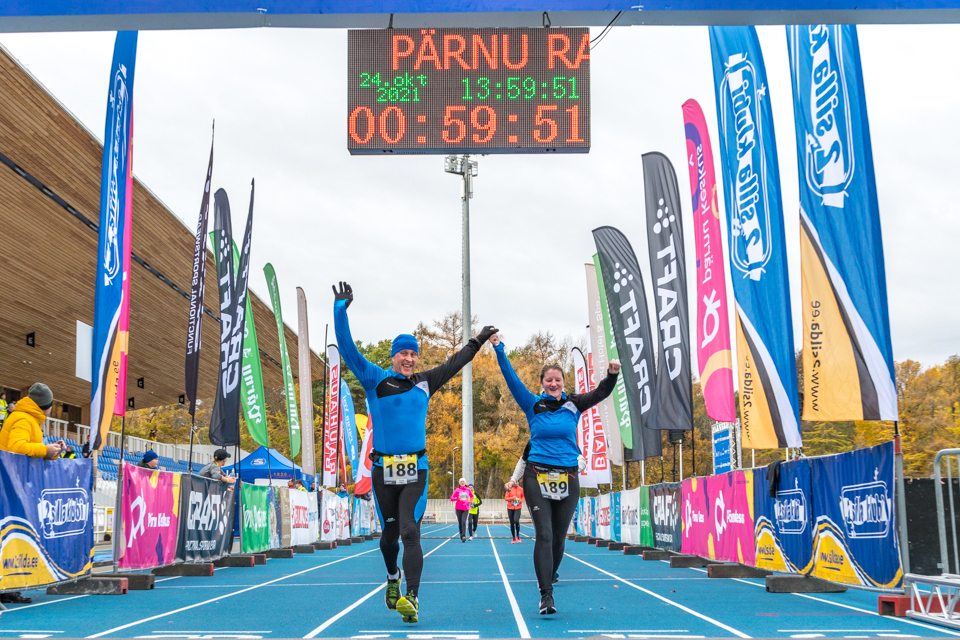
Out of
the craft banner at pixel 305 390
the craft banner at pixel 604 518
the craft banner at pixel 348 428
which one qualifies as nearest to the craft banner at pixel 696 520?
the craft banner at pixel 604 518

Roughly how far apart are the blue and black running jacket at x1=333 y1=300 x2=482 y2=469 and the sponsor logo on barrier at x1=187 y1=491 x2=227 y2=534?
20.4 ft

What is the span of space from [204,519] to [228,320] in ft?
9.89

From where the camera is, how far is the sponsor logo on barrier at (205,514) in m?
11.3

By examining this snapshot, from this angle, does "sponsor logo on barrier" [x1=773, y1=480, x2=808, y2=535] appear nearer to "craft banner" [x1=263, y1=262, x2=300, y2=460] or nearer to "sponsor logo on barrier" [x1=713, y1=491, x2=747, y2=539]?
"sponsor logo on barrier" [x1=713, y1=491, x2=747, y2=539]

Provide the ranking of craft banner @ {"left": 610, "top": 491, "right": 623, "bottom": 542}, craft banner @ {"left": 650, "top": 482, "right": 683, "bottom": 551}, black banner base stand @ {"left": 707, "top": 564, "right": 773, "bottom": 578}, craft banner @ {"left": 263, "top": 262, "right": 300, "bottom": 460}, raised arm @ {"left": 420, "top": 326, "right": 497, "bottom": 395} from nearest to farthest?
raised arm @ {"left": 420, "top": 326, "right": 497, "bottom": 395} < black banner base stand @ {"left": 707, "top": 564, "right": 773, "bottom": 578} < craft banner @ {"left": 650, "top": 482, "right": 683, "bottom": 551} < craft banner @ {"left": 610, "top": 491, "right": 623, "bottom": 542} < craft banner @ {"left": 263, "top": 262, "right": 300, "bottom": 460}

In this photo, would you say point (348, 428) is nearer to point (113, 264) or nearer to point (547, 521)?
point (113, 264)

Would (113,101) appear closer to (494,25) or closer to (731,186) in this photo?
(494,25)

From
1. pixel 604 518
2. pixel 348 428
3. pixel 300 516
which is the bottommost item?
pixel 604 518

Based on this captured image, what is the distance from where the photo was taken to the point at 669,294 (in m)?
12.7

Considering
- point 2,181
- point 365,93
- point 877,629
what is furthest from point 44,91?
point 877,629

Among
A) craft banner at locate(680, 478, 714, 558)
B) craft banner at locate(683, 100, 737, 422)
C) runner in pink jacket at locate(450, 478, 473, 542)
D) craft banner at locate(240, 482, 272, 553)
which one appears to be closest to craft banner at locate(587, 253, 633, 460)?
craft banner at locate(680, 478, 714, 558)

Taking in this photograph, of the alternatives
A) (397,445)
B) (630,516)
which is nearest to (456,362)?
(397,445)

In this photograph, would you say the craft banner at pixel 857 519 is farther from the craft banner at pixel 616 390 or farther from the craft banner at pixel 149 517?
the craft banner at pixel 616 390

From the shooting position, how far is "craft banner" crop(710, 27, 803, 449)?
9.30m
